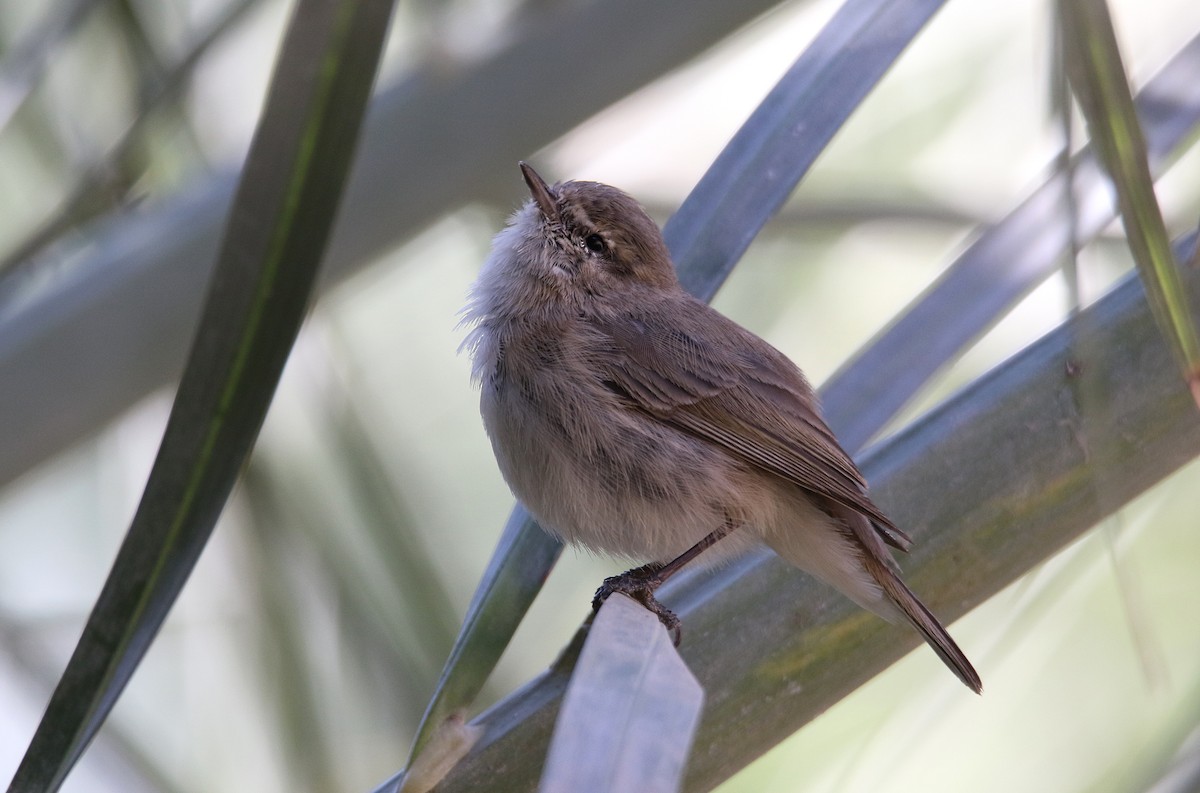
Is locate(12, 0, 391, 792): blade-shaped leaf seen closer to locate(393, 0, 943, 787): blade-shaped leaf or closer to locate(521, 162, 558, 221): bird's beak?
locate(393, 0, 943, 787): blade-shaped leaf

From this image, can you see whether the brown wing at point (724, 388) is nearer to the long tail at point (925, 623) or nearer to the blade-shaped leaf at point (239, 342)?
the long tail at point (925, 623)

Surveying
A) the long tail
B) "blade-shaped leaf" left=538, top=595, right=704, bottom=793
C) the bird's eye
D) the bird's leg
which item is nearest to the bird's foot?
the bird's leg

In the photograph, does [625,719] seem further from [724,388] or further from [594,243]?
[594,243]

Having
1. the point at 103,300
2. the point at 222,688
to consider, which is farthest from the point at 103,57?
the point at 222,688

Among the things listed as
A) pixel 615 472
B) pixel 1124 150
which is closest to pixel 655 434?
pixel 615 472

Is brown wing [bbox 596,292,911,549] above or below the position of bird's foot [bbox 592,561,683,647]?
above

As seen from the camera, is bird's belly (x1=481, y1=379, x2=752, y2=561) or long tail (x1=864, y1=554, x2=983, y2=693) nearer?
long tail (x1=864, y1=554, x2=983, y2=693)

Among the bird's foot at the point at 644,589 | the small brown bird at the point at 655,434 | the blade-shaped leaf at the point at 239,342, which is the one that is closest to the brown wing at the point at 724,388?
the small brown bird at the point at 655,434

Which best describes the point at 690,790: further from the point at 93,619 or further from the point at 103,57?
the point at 103,57
